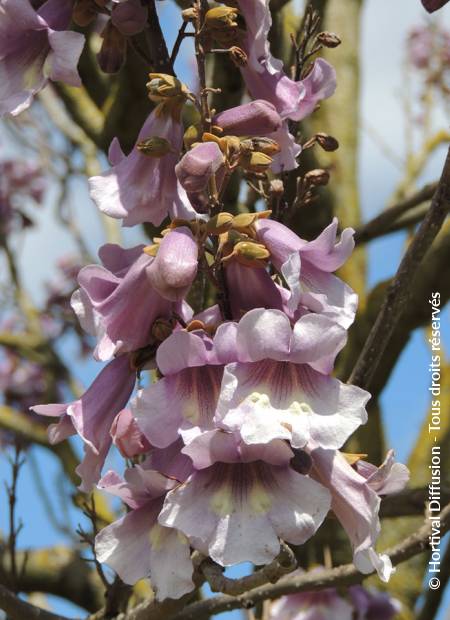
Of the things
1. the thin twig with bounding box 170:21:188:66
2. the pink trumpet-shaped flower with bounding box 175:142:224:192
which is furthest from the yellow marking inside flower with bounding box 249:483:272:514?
the thin twig with bounding box 170:21:188:66

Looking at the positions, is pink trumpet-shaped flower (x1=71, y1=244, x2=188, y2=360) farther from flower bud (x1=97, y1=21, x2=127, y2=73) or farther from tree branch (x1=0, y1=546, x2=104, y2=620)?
tree branch (x1=0, y1=546, x2=104, y2=620)

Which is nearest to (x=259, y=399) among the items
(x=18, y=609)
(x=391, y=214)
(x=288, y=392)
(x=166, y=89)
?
(x=288, y=392)

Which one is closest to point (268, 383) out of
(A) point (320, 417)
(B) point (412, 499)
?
(A) point (320, 417)

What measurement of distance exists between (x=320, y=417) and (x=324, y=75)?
0.58 meters

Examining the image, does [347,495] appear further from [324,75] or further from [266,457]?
[324,75]

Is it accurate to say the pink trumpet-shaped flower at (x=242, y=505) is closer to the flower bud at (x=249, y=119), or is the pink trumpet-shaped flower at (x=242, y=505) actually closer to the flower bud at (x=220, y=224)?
the flower bud at (x=220, y=224)

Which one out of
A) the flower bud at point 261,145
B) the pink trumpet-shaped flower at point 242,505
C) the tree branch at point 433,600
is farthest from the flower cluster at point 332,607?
the flower bud at point 261,145

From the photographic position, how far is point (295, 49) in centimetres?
171

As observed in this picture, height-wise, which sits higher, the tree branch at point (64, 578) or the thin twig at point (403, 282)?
the thin twig at point (403, 282)

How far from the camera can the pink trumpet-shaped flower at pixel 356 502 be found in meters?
1.08

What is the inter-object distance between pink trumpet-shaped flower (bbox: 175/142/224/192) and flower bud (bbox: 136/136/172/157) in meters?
0.08

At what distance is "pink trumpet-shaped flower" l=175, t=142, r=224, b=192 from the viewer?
1062mm

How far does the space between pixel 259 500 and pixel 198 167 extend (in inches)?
14.9

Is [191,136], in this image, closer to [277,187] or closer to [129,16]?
[129,16]
